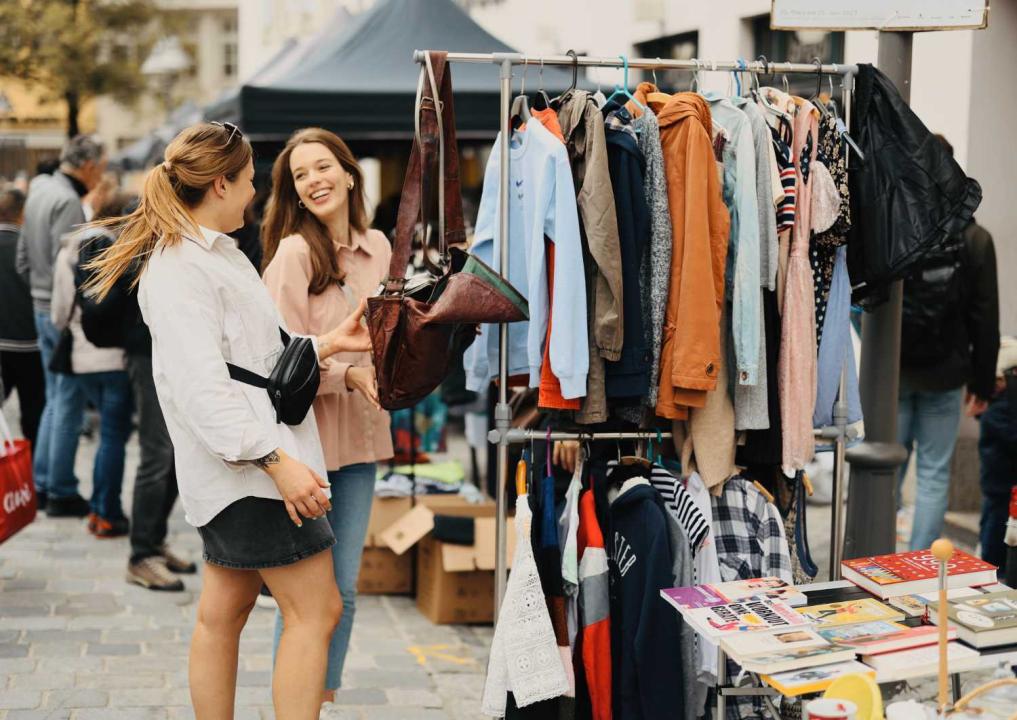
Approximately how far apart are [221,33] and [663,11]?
37.6 m

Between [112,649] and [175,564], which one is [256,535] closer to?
[112,649]

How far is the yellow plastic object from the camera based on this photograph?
278 cm

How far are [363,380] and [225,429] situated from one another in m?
0.69

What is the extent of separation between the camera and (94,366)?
692 centimetres

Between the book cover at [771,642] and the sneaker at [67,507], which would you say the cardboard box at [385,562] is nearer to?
the sneaker at [67,507]

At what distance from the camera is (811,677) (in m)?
2.94

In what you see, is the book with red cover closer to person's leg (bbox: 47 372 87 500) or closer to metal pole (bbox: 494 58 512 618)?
metal pole (bbox: 494 58 512 618)

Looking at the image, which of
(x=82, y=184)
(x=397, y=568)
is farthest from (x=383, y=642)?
(x=82, y=184)

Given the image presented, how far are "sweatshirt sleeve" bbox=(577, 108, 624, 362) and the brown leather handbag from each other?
0.24m

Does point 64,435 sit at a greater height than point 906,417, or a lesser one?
lesser

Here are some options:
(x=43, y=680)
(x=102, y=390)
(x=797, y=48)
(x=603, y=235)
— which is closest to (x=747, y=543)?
(x=603, y=235)

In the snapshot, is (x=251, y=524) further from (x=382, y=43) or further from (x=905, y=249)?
(x=382, y=43)

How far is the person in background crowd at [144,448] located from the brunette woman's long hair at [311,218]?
6.49ft

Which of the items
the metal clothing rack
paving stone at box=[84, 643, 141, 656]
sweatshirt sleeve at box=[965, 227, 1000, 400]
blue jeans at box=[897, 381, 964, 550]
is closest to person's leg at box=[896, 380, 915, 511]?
blue jeans at box=[897, 381, 964, 550]
